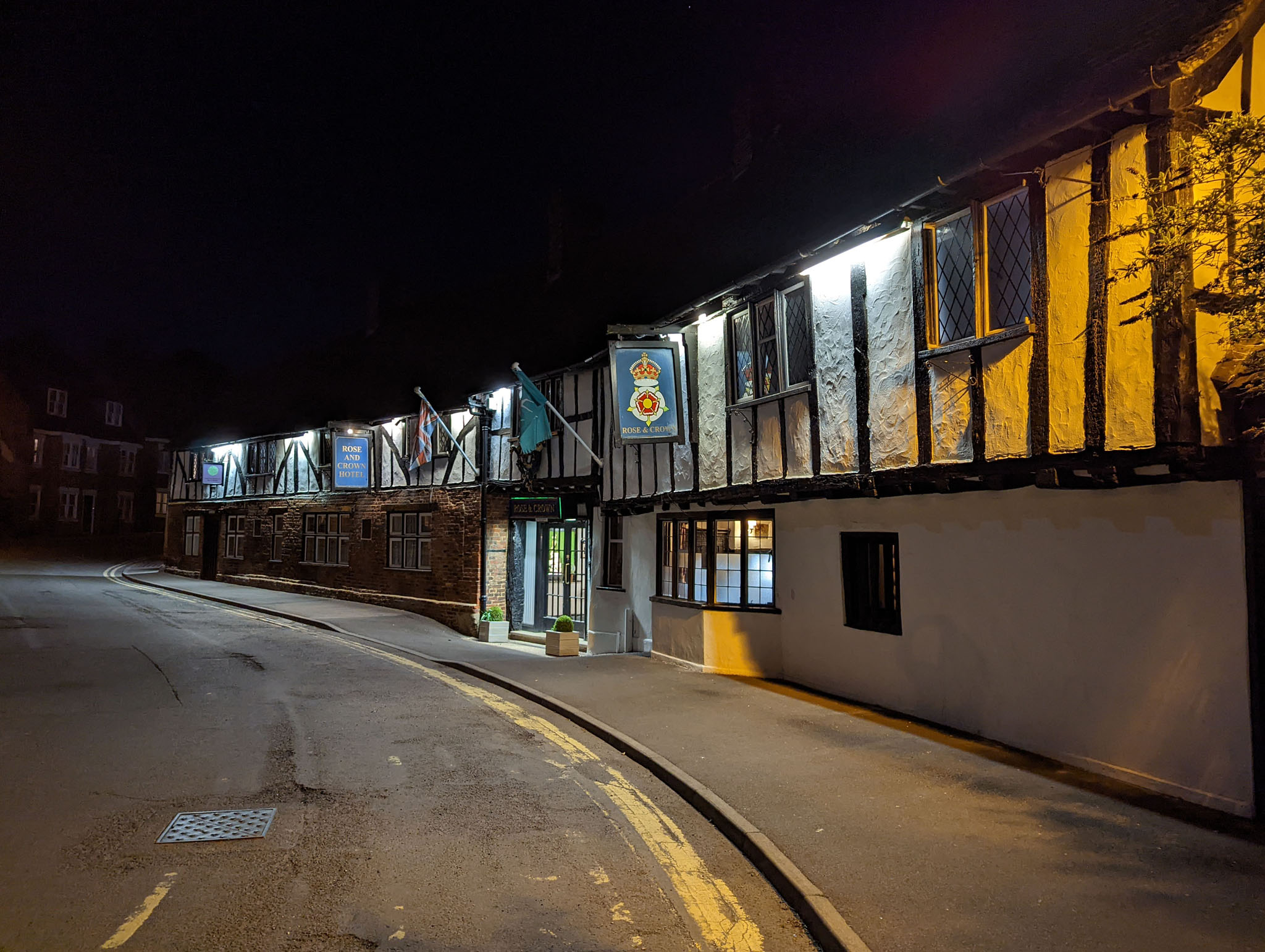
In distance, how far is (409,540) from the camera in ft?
72.5

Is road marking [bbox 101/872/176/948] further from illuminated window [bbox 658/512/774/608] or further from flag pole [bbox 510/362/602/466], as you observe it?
flag pole [bbox 510/362/602/466]

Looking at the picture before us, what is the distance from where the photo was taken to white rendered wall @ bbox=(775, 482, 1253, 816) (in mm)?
5980

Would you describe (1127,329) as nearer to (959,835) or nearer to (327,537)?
(959,835)

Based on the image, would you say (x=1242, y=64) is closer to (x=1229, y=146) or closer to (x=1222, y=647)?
(x=1229, y=146)

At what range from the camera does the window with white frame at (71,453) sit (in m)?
48.2

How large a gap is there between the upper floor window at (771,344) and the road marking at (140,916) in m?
8.08

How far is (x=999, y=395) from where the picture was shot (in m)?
7.56

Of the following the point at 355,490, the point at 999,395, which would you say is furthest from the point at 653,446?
the point at 355,490

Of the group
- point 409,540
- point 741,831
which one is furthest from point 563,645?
point 741,831

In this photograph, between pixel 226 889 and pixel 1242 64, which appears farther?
pixel 1242 64

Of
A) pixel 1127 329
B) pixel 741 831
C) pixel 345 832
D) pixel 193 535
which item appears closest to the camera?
pixel 741 831

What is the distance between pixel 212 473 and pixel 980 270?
1165 inches

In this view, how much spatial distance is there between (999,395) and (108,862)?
7.75 m

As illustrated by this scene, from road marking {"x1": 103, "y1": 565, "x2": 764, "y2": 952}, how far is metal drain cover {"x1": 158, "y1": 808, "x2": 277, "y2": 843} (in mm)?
2614
